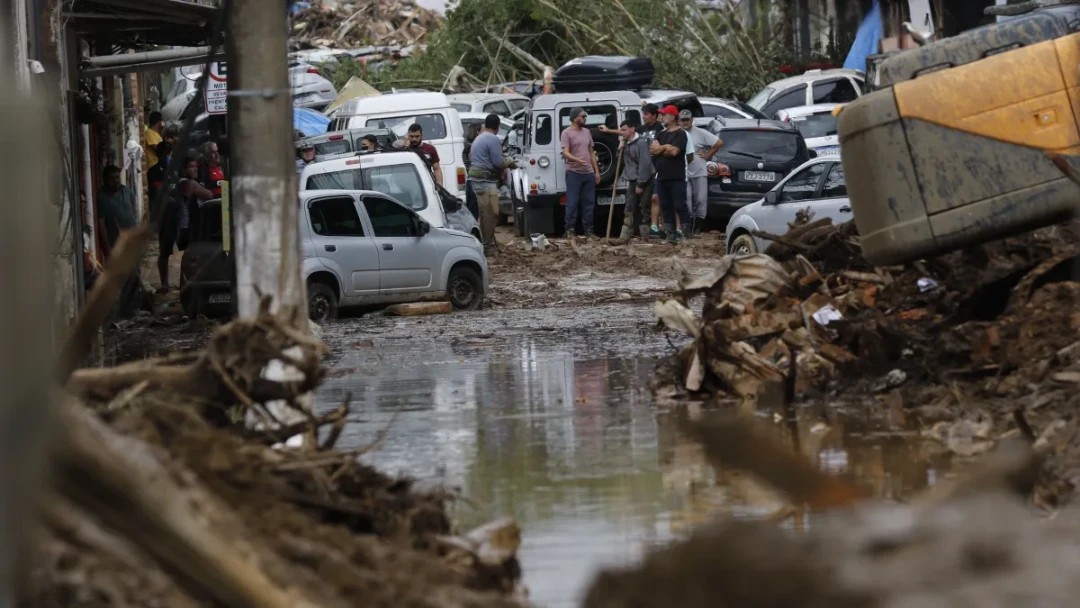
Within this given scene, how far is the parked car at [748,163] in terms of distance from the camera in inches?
982

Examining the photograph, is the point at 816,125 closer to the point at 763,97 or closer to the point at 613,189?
the point at 763,97

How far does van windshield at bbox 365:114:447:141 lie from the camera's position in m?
26.6

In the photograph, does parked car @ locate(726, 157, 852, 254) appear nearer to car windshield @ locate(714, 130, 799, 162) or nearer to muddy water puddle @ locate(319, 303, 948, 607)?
muddy water puddle @ locate(319, 303, 948, 607)

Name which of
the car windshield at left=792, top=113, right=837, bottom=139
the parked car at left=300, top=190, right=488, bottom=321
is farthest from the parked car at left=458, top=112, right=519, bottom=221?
the parked car at left=300, top=190, right=488, bottom=321

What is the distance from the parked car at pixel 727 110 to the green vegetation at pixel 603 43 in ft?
21.6

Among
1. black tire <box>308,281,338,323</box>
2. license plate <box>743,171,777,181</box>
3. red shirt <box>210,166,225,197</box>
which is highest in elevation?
red shirt <box>210,166,225,197</box>

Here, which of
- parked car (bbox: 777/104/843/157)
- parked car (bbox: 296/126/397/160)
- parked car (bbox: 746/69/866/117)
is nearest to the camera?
parked car (bbox: 296/126/397/160)

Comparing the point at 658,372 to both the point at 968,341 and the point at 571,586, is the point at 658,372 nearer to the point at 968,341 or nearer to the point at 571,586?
the point at 968,341

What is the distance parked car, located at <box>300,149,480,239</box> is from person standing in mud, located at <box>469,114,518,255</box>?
389 centimetres

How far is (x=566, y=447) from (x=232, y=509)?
4231 mm

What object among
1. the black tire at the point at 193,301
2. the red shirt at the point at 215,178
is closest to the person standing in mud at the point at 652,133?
the red shirt at the point at 215,178

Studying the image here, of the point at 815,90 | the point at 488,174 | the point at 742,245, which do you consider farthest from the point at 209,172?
the point at 815,90

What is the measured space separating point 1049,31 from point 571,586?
659 cm

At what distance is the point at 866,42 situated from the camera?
116 feet
